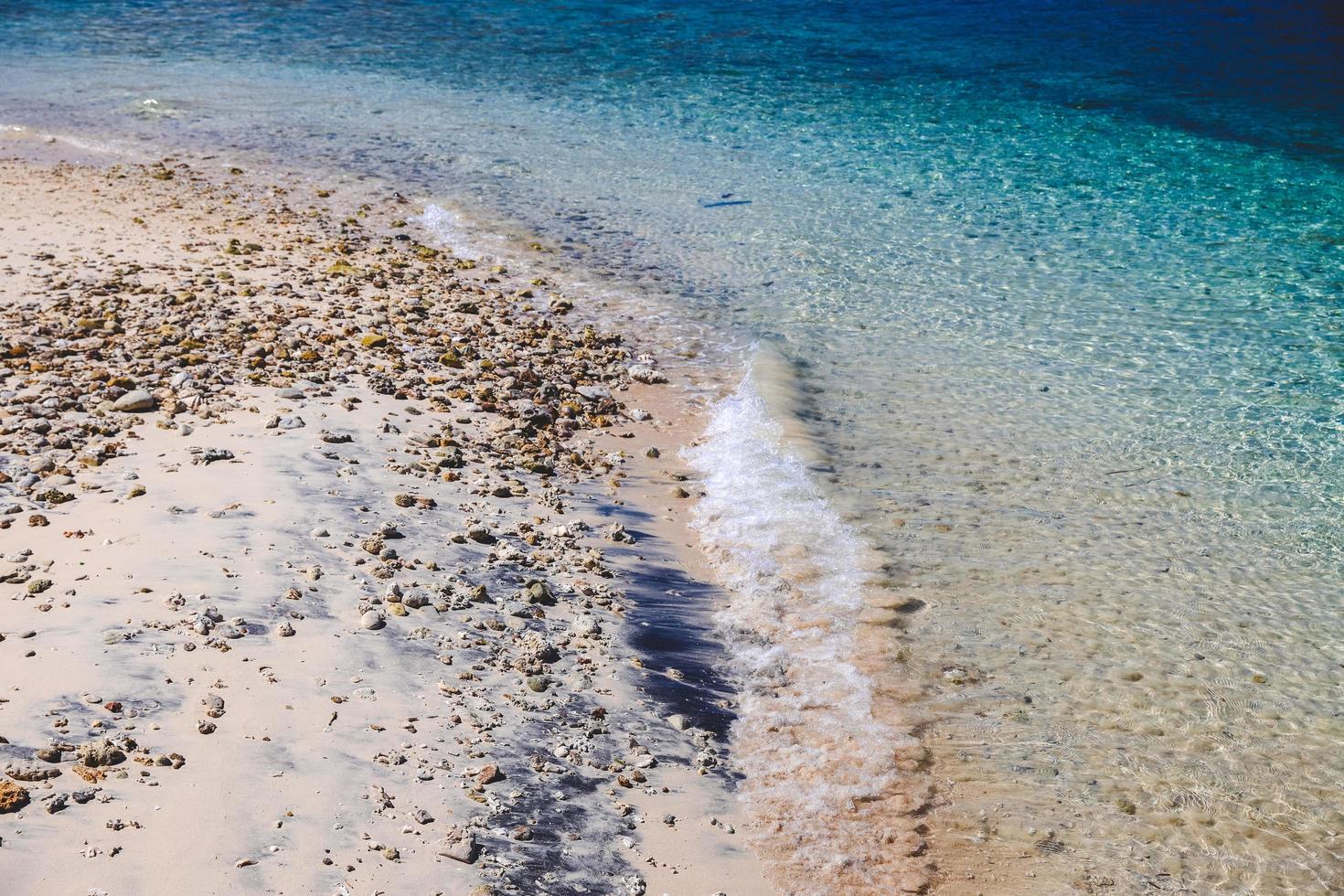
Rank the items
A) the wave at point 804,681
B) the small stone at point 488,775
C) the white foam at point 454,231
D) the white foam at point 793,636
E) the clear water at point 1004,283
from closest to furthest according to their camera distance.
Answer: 1. the small stone at point 488,775
2. the wave at point 804,681
3. the white foam at point 793,636
4. the clear water at point 1004,283
5. the white foam at point 454,231

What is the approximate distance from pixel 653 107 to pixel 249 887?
39.8 ft

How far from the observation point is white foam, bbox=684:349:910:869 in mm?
3441

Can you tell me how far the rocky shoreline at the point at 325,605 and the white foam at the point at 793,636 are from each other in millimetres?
221

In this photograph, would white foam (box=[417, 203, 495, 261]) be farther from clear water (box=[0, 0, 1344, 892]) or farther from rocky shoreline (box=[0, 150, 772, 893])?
rocky shoreline (box=[0, 150, 772, 893])

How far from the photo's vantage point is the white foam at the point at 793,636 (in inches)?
135

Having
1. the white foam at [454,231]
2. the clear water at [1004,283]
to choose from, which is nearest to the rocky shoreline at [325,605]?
the clear water at [1004,283]

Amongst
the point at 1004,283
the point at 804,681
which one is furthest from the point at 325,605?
the point at 1004,283

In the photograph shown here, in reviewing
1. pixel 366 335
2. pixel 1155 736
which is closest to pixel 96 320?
pixel 366 335

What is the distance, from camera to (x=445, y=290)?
721 centimetres

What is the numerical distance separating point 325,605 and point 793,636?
188 centimetres

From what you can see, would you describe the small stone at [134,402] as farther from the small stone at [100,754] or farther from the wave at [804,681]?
the wave at [804,681]

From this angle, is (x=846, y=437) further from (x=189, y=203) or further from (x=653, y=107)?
(x=653, y=107)

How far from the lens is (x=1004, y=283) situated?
26.6 feet

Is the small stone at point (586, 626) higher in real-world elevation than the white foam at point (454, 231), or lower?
lower
